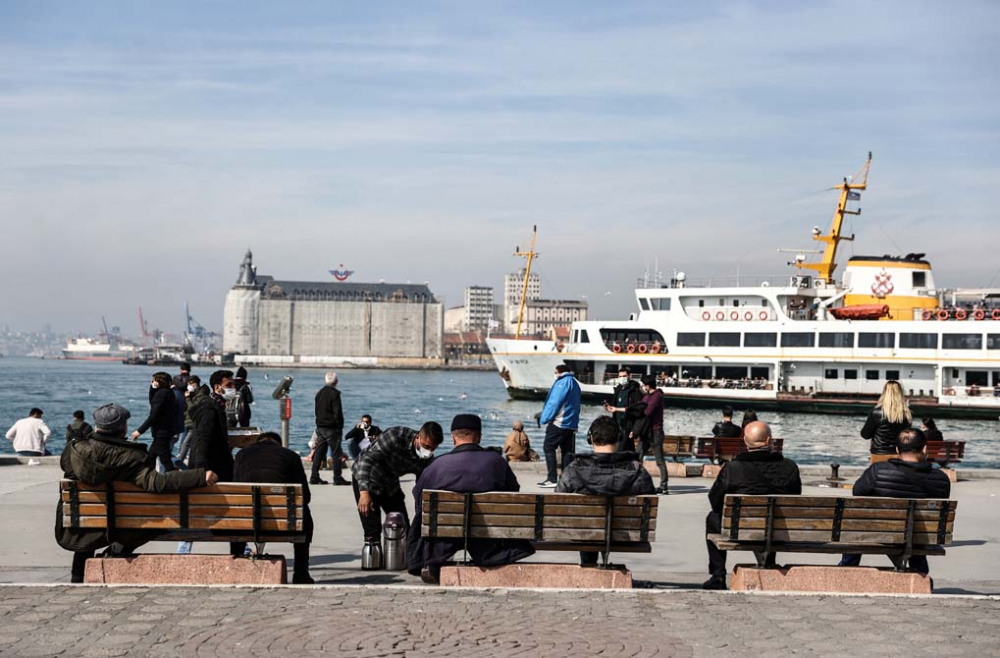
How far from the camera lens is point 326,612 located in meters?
6.82

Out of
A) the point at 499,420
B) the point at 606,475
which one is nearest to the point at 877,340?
the point at 499,420

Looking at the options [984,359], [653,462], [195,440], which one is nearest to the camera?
[195,440]

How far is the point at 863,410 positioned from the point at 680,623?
45.6 metres

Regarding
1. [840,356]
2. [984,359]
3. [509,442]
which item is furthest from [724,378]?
[509,442]

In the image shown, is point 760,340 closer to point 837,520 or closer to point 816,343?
point 816,343

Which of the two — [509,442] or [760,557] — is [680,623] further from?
[509,442]

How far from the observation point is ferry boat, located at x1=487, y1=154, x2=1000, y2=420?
163 ft

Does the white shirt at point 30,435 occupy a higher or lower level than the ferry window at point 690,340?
lower

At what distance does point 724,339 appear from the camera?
53.8 metres

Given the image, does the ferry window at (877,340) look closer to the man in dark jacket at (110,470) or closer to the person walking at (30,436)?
the person walking at (30,436)

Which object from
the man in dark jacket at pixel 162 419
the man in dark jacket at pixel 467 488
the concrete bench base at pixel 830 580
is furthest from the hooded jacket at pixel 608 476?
the man in dark jacket at pixel 162 419

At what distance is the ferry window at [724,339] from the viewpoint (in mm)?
53562

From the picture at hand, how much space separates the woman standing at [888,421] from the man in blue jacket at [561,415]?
372 cm

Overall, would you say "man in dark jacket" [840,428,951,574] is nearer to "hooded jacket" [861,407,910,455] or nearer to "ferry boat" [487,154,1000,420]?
"hooded jacket" [861,407,910,455]
